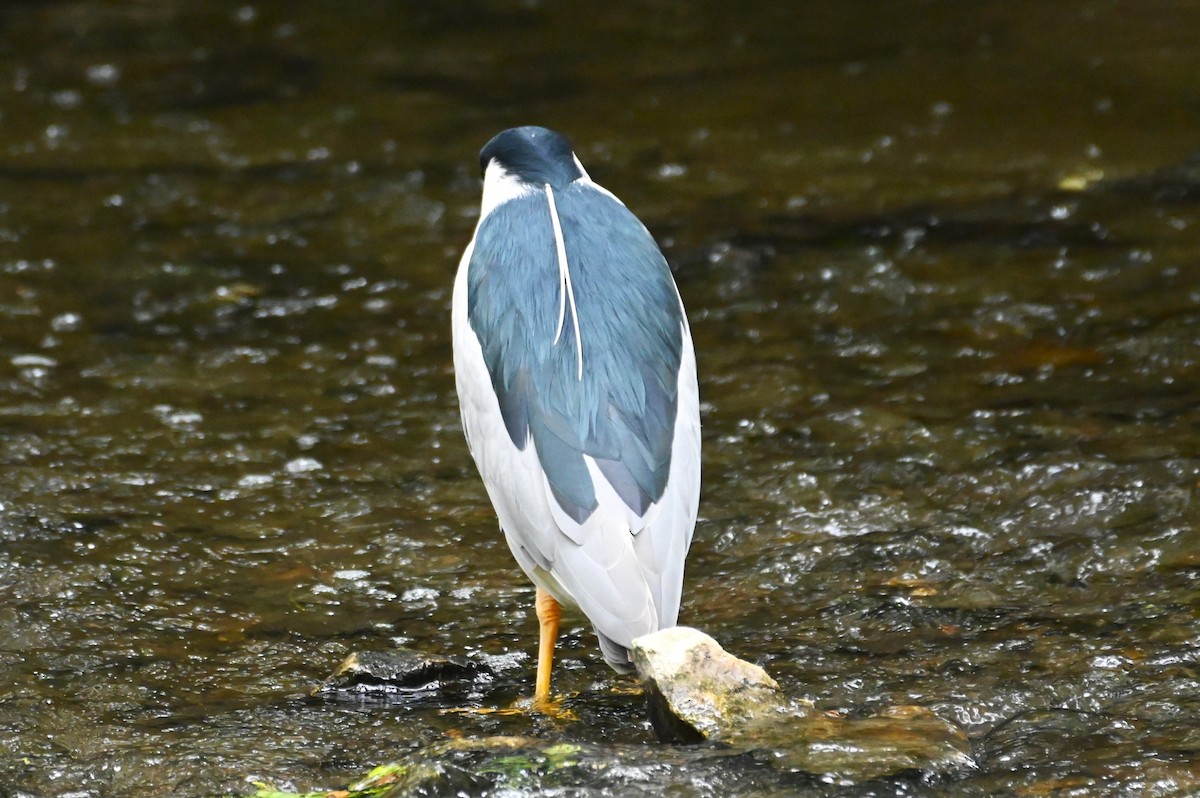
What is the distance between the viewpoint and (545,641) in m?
3.34

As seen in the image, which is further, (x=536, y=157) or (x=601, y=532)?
(x=536, y=157)

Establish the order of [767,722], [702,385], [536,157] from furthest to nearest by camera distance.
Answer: [702,385] < [536,157] < [767,722]

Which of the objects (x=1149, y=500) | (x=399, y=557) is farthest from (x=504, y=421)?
(x=1149, y=500)

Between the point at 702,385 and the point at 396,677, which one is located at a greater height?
the point at 702,385

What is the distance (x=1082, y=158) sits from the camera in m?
7.09

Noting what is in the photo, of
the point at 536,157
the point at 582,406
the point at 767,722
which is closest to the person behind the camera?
the point at 767,722

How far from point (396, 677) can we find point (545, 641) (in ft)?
1.10

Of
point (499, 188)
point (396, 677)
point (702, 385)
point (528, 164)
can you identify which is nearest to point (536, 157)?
point (528, 164)

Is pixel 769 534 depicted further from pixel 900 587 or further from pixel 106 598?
pixel 106 598

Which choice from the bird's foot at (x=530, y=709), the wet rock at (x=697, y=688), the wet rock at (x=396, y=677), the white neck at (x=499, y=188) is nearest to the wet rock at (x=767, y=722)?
the wet rock at (x=697, y=688)

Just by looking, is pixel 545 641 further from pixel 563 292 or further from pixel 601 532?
pixel 563 292

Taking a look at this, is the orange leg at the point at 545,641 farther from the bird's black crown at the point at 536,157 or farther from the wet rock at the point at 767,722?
the bird's black crown at the point at 536,157

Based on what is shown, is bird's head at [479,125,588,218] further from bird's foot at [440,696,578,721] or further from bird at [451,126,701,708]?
bird's foot at [440,696,578,721]

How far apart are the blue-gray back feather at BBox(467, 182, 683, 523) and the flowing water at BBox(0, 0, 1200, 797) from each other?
55 cm
